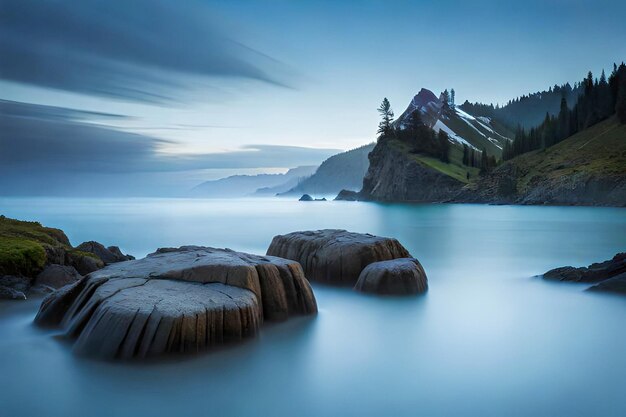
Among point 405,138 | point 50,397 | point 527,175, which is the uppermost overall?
point 405,138

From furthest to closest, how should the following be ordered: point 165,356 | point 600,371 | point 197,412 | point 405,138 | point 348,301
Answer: point 405,138 → point 348,301 → point 600,371 → point 165,356 → point 197,412

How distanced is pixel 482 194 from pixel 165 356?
128 m

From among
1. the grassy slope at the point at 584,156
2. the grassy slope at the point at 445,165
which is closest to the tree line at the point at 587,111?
the grassy slope at the point at 584,156

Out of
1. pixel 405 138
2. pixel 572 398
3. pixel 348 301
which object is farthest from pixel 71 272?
pixel 405 138

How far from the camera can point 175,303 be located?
7738 mm

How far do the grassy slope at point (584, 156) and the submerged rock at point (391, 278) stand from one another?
98.5 m

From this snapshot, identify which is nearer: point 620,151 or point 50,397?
point 50,397

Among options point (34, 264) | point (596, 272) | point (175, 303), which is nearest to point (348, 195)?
point (596, 272)

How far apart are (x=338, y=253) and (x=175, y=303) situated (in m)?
7.64

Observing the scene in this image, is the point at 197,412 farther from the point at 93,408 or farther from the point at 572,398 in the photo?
the point at 572,398

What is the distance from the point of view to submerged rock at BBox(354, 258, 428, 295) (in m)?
12.8

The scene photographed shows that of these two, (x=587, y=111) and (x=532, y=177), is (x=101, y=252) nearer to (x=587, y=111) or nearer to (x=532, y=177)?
(x=532, y=177)

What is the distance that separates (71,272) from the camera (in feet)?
42.3

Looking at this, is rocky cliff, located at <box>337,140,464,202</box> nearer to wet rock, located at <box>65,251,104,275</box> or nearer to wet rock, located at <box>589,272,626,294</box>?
wet rock, located at <box>589,272,626,294</box>
